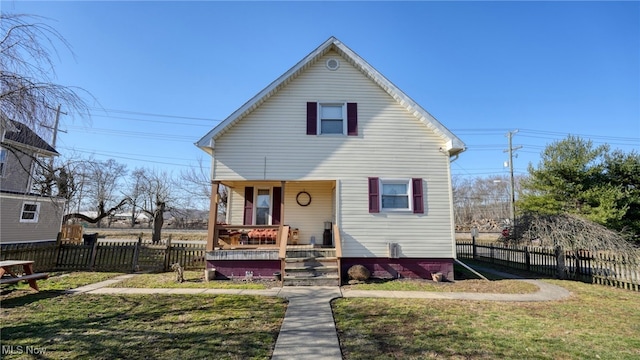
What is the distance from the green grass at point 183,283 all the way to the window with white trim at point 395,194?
4.93 meters

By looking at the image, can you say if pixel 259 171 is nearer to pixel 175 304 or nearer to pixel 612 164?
pixel 175 304

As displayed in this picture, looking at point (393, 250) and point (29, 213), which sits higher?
point (29, 213)

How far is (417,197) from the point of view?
10641 millimetres

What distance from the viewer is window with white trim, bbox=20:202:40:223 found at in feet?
58.2

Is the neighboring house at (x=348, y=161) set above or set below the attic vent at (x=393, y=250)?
above

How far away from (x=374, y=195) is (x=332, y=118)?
3.39 m

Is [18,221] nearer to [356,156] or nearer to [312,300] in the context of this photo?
[312,300]

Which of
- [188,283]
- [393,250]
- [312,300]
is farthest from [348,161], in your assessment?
[188,283]

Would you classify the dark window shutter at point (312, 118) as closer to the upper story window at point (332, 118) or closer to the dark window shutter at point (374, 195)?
the upper story window at point (332, 118)

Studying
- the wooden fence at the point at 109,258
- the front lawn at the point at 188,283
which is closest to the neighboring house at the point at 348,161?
the front lawn at the point at 188,283

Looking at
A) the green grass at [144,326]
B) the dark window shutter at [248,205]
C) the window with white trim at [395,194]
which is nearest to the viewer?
the green grass at [144,326]

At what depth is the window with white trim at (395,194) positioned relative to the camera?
10704mm

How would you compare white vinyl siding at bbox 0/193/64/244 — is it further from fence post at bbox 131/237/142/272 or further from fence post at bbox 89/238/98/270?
fence post at bbox 131/237/142/272

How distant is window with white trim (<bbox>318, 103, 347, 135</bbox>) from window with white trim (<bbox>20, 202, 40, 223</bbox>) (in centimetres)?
1946
